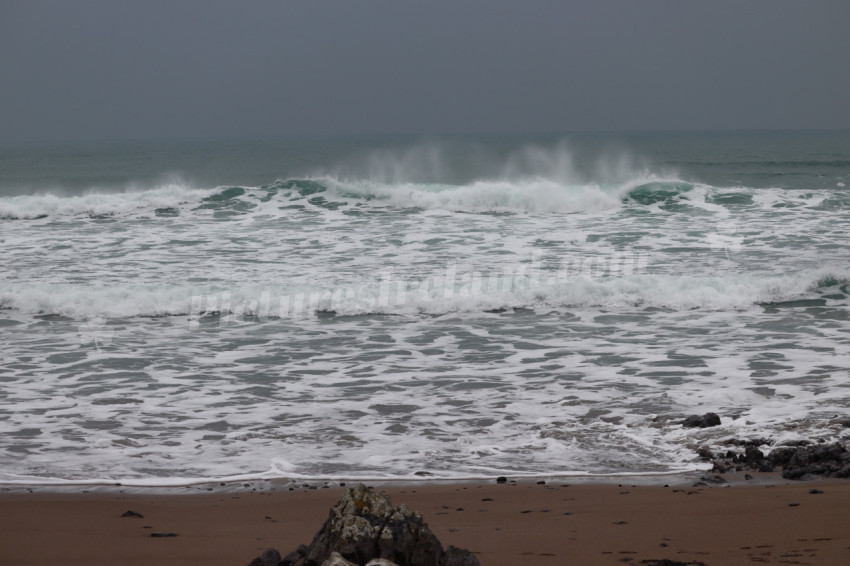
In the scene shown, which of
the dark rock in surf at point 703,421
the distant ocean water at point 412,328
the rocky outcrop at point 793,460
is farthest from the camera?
the dark rock in surf at point 703,421

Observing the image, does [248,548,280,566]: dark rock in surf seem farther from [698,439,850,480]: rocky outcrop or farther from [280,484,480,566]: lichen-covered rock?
[698,439,850,480]: rocky outcrop

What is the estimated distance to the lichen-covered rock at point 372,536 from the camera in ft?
10.4

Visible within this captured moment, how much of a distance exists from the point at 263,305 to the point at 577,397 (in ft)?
20.5

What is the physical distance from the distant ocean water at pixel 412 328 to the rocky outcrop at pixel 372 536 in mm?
2536

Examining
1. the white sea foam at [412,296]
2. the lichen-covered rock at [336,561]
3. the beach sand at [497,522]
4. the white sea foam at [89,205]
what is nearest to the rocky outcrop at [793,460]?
the beach sand at [497,522]

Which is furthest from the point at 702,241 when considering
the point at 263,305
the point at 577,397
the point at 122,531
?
the point at 122,531

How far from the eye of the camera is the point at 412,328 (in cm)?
1130

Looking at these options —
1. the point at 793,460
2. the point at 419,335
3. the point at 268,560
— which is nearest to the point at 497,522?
the point at 268,560

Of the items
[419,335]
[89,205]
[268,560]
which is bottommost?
[419,335]

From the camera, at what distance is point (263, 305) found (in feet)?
41.4

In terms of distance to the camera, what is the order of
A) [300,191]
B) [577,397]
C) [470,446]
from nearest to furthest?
[470,446], [577,397], [300,191]

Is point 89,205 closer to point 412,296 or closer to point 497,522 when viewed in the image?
point 412,296

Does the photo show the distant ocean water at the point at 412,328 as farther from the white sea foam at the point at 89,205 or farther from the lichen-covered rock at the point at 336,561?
the lichen-covered rock at the point at 336,561

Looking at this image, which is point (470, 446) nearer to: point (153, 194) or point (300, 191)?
point (300, 191)
